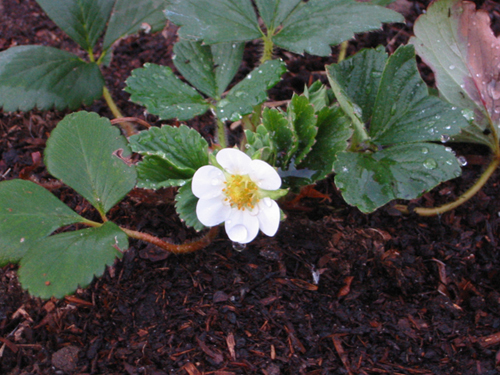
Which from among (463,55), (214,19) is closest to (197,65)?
(214,19)

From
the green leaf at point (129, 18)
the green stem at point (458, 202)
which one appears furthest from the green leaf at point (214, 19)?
the green stem at point (458, 202)

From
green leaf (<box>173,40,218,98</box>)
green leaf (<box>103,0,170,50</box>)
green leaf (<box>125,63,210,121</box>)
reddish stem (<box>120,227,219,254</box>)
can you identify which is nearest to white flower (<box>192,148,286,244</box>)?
reddish stem (<box>120,227,219,254</box>)

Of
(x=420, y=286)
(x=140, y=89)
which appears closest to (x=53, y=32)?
(x=140, y=89)

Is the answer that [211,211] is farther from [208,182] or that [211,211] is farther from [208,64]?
[208,64]

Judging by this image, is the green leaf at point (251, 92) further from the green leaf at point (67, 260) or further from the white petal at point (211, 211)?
the green leaf at point (67, 260)

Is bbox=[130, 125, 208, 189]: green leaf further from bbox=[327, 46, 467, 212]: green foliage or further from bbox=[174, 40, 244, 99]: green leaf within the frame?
bbox=[327, 46, 467, 212]: green foliage
